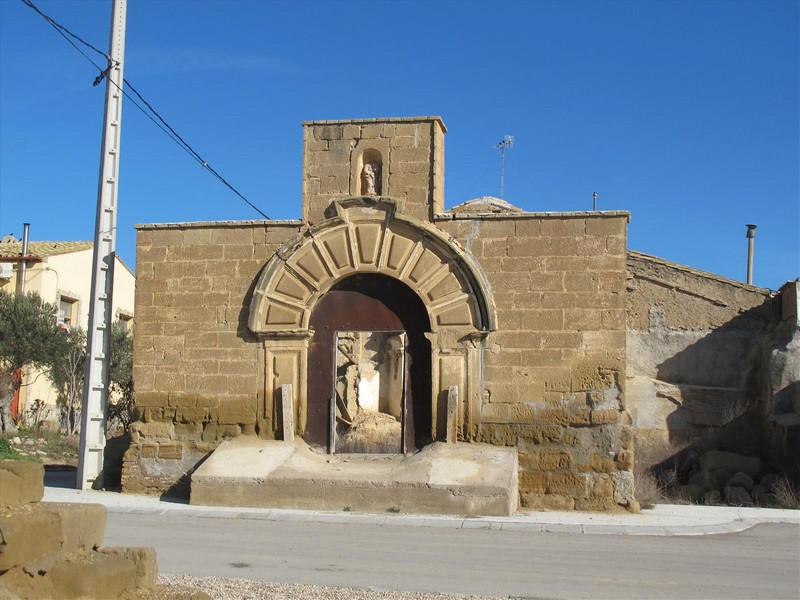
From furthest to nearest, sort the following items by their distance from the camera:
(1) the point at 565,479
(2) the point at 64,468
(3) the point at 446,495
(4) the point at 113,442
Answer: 1. (2) the point at 64,468
2. (4) the point at 113,442
3. (1) the point at 565,479
4. (3) the point at 446,495

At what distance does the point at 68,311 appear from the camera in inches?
1185

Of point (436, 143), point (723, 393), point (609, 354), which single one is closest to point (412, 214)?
point (436, 143)

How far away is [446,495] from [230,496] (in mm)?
2704

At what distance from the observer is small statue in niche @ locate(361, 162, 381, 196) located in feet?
44.3

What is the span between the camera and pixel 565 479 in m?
12.5

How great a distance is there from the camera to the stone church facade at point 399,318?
12.5 metres

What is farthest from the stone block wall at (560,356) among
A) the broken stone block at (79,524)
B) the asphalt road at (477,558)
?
the broken stone block at (79,524)

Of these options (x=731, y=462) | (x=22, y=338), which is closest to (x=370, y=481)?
(x=731, y=462)

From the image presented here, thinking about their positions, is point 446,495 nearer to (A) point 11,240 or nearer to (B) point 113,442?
(B) point 113,442

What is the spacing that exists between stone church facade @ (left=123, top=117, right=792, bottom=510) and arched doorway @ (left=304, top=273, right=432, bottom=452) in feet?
0.06

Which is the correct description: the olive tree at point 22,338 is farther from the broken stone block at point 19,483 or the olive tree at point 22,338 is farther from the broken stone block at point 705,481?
the broken stone block at point 19,483

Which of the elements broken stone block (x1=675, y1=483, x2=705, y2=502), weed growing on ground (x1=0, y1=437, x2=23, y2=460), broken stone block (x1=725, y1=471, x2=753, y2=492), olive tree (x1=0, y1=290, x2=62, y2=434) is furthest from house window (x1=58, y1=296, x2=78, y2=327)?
broken stone block (x1=725, y1=471, x2=753, y2=492)

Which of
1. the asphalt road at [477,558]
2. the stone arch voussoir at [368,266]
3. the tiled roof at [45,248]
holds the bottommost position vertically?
the asphalt road at [477,558]

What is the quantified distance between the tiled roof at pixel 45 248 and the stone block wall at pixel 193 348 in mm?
15939
